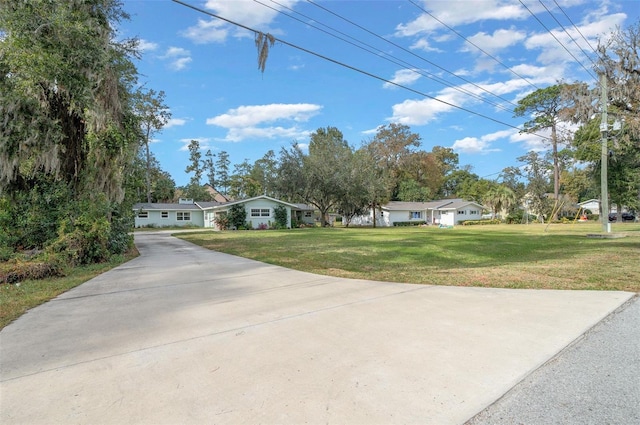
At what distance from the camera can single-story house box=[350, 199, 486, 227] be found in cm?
4303

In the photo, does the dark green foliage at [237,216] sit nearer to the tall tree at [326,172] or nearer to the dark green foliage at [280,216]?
the dark green foliage at [280,216]

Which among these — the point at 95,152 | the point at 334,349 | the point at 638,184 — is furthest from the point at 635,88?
the point at 638,184

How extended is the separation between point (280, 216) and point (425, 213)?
22738 mm

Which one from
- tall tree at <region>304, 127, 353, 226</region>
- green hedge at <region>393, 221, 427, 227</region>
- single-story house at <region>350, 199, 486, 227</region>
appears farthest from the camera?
single-story house at <region>350, 199, 486, 227</region>

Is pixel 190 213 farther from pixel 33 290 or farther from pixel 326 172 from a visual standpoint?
pixel 33 290

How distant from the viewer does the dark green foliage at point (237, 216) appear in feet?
101

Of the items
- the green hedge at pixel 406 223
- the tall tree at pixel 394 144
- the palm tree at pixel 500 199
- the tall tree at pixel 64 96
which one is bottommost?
the green hedge at pixel 406 223

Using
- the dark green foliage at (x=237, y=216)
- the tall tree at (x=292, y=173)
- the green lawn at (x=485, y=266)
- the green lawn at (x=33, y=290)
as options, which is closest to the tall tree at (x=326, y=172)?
the tall tree at (x=292, y=173)

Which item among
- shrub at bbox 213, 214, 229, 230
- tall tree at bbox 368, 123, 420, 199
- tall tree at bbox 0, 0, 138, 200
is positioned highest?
tall tree at bbox 368, 123, 420, 199

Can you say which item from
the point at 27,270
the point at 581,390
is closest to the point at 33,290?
the point at 27,270

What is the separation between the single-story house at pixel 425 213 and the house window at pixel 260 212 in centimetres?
1589

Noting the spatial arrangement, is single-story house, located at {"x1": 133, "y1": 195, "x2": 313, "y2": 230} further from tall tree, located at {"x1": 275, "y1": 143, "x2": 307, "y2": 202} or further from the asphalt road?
the asphalt road

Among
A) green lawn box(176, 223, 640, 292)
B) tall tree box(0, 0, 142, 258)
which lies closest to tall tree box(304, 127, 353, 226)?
green lawn box(176, 223, 640, 292)

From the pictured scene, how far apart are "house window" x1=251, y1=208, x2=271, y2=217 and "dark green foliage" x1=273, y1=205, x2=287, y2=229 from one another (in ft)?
2.04
